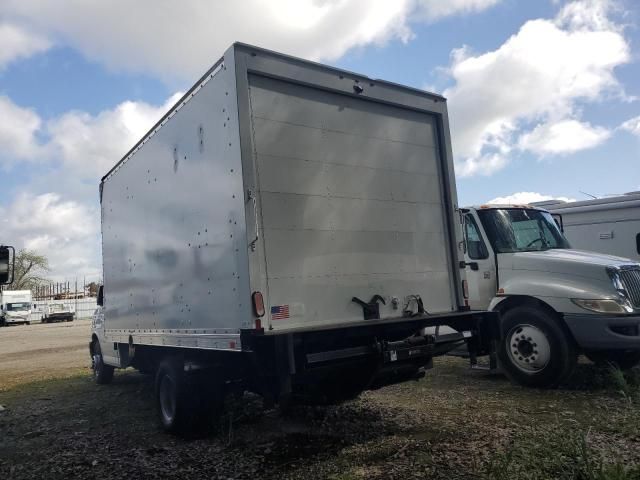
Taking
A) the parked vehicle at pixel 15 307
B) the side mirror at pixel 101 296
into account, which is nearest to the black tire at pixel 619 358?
the side mirror at pixel 101 296

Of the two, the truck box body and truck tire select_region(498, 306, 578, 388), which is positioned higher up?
the truck box body

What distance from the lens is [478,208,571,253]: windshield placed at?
7.68 meters

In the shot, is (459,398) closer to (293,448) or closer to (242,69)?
(293,448)

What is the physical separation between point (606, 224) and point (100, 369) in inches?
388

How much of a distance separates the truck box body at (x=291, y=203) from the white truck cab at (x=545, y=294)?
147 centimetres

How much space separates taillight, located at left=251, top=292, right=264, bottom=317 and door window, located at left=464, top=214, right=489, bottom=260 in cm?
450

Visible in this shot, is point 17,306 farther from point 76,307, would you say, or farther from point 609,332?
point 609,332

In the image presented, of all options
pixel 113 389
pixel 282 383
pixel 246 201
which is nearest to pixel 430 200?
pixel 246 201

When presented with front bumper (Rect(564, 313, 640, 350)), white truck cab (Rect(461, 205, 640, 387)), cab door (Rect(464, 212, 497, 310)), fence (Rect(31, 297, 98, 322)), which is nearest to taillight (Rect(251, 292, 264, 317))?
white truck cab (Rect(461, 205, 640, 387))

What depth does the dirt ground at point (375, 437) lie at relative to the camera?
419 cm

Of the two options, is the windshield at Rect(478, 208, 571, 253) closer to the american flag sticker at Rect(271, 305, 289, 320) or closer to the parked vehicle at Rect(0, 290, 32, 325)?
the american flag sticker at Rect(271, 305, 289, 320)

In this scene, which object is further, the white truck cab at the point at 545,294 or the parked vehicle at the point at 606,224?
the parked vehicle at the point at 606,224

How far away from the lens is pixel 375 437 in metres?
5.13

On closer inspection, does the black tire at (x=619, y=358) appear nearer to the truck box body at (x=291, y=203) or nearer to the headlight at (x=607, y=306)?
the headlight at (x=607, y=306)
